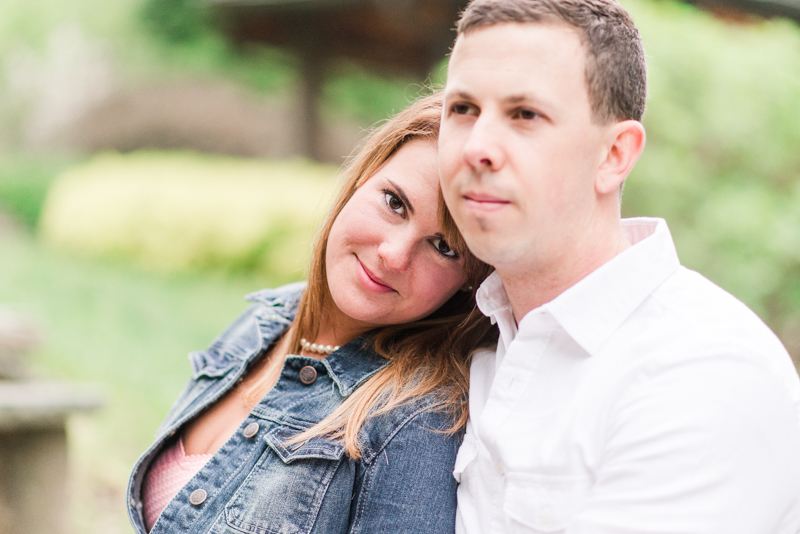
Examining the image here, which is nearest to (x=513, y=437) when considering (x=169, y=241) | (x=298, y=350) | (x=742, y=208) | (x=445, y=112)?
(x=445, y=112)

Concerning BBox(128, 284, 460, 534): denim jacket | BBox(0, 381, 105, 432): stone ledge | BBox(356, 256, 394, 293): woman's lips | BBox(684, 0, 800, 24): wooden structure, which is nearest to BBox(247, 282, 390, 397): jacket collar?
BBox(128, 284, 460, 534): denim jacket

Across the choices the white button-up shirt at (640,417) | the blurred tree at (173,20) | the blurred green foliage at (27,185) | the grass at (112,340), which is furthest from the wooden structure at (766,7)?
the blurred green foliage at (27,185)

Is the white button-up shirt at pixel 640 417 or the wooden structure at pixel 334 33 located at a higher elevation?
the white button-up shirt at pixel 640 417

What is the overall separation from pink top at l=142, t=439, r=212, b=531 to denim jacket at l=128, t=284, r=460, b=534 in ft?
0.17

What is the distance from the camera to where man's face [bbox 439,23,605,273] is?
4.98 ft

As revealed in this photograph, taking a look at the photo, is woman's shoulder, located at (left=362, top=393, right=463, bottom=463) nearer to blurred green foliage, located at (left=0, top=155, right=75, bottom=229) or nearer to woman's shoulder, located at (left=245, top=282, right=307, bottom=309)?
woman's shoulder, located at (left=245, top=282, right=307, bottom=309)

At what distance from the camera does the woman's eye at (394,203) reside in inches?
80.1

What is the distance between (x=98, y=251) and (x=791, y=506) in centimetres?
1038

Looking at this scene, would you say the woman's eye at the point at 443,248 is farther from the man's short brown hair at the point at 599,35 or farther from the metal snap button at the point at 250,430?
the metal snap button at the point at 250,430

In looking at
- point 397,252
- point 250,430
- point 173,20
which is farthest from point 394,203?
point 173,20

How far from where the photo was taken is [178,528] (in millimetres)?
2020

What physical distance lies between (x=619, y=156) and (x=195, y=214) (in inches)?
333

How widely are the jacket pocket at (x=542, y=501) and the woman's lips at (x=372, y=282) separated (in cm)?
65

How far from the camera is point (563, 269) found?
1.68 meters
